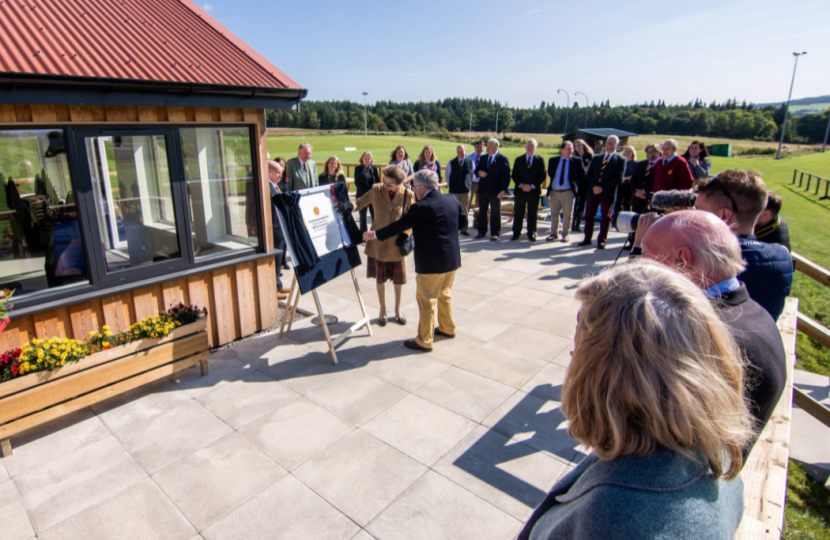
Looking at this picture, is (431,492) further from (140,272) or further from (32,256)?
(32,256)

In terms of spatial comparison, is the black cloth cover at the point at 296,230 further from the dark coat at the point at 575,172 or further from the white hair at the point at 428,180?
the dark coat at the point at 575,172

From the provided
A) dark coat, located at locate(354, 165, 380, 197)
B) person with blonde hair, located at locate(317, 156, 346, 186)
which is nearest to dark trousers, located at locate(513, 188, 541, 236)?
dark coat, located at locate(354, 165, 380, 197)

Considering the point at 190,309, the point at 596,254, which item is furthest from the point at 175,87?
the point at 596,254

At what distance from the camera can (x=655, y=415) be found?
99 centimetres

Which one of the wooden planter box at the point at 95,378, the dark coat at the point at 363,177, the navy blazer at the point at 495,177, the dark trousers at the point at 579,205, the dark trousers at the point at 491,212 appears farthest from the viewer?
the dark trousers at the point at 579,205

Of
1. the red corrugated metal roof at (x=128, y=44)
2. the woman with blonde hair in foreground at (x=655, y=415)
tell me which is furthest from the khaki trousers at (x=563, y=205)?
the woman with blonde hair in foreground at (x=655, y=415)

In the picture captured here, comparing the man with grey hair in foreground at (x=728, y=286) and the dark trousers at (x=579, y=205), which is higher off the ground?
the man with grey hair in foreground at (x=728, y=286)

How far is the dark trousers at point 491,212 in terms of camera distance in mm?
9915

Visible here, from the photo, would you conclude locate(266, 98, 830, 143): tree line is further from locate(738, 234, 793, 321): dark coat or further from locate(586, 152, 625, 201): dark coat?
locate(738, 234, 793, 321): dark coat

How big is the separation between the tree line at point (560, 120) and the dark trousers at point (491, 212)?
136 feet

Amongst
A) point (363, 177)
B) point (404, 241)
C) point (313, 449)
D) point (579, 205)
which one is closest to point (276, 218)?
point (363, 177)

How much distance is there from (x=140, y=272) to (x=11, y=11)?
2386mm

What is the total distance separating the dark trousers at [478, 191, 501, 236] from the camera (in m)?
9.91

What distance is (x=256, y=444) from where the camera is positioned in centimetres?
362
